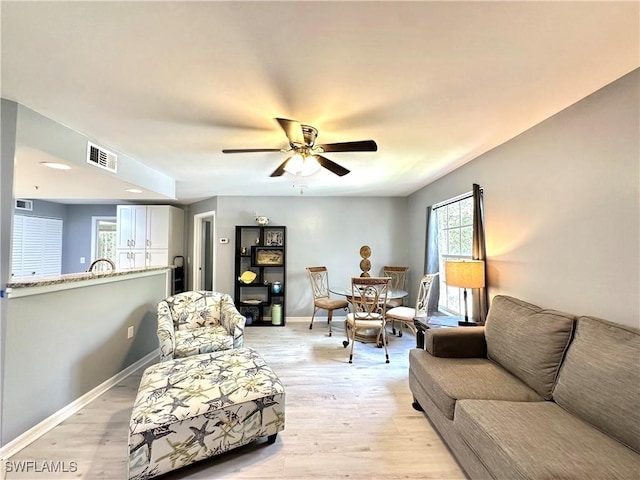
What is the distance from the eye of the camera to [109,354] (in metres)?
2.63

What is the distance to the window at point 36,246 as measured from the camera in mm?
4977

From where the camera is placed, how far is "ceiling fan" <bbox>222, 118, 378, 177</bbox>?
1.91 metres

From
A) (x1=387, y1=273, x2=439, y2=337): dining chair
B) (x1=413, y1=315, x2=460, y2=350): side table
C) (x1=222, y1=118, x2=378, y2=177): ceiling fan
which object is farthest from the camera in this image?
(x1=387, y1=273, x2=439, y2=337): dining chair

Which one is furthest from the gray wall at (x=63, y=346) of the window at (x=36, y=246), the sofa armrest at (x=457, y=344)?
the window at (x=36, y=246)

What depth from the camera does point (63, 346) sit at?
7.09 feet

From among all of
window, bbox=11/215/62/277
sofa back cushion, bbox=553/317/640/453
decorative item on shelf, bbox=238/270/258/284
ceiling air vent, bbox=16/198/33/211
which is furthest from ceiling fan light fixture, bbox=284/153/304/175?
ceiling air vent, bbox=16/198/33/211

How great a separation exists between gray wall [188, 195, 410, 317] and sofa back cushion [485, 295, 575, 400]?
3033 mm

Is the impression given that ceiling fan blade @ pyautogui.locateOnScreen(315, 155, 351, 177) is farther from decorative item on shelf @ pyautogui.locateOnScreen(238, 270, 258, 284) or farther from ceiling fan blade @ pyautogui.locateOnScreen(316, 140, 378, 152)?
decorative item on shelf @ pyautogui.locateOnScreen(238, 270, 258, 284)

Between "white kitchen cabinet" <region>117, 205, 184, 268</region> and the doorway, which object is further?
the doorway

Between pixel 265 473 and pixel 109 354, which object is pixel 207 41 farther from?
pixel 109 354

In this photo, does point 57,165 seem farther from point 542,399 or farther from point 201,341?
point 542,399

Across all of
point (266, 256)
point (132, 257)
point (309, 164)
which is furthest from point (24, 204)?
point (309, 164)

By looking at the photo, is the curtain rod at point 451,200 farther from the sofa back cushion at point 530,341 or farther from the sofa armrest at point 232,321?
the sofa armrest at point 232,321

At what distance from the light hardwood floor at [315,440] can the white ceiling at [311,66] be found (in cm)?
233
